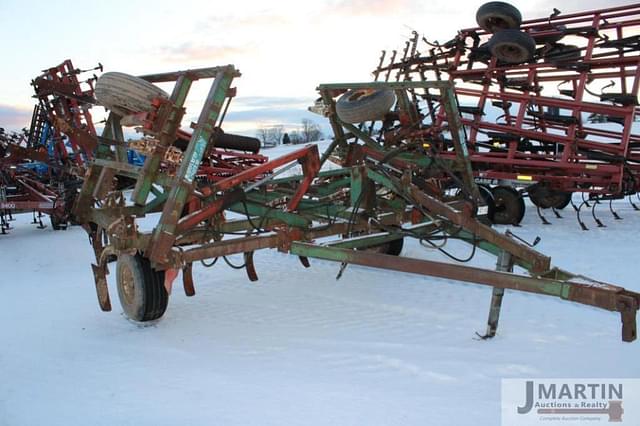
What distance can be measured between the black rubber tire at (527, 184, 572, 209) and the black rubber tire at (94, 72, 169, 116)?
7163mm

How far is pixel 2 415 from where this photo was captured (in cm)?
303

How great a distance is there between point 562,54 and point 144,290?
26.0 ft

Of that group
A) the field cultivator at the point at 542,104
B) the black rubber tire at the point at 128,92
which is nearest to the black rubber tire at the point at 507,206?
the field cultivator at the point at 542,104

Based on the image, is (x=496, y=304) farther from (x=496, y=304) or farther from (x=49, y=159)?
(x=49, y=159)

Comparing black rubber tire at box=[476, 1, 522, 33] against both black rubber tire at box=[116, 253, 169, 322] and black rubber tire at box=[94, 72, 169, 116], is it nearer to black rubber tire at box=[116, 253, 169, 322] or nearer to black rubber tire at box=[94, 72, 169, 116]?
black rubber tire at box=[94, 72, 169, 116]

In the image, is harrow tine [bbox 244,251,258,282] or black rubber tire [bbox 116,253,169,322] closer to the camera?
black rubber tire [bbox 116,253,169,322]

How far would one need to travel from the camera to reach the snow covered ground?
2.97 metres

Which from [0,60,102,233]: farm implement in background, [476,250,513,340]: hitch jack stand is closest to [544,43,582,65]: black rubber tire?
[476,250,513,340]: hitch jack stand

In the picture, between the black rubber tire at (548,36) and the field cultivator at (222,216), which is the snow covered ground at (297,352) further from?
the black rubber tire at (548,36)

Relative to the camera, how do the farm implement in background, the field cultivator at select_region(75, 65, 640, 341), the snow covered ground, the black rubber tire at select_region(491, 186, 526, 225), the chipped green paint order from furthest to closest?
the farm implement in background < the black rubber tire at select_region(491, 186, 526, 225) < the chipped green paint < the field cultivator at select_region(75, 65, 640, 341) < the snow covered ground

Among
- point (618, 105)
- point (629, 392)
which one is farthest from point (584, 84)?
point (629, 392)

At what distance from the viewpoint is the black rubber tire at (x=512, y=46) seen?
8.27 meters

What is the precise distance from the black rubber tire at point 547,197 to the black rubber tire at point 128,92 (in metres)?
7.16

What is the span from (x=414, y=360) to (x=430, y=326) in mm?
724
